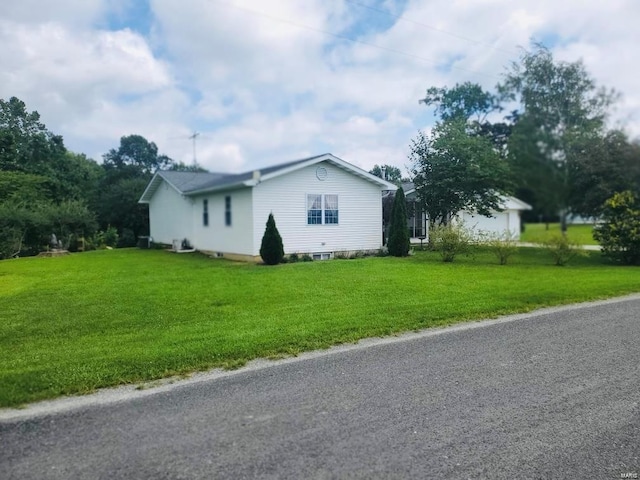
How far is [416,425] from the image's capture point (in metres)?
3.16

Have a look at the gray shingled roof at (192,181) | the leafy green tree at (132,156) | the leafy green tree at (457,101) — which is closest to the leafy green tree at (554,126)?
the leafy green tree at (457,101)

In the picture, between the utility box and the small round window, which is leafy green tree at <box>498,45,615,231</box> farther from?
the utility box

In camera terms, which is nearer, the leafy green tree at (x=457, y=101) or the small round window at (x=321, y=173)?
the leafy green tree at (x=457, y=101)

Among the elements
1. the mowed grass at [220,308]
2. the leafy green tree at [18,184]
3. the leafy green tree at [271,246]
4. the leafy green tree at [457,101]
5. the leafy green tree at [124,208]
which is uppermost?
the leafy green tree at [457,101]

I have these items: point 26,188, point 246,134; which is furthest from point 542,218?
point 246,134

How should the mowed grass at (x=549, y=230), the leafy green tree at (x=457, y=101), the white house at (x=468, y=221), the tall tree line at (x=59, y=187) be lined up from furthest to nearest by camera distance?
1. the white house at (x=468, y=221)
2. the leafy green tree at (x=457, y=101)
3. the tall tree line at (x=59, y=187)
4. the mowed grass at (x=549, y=230)

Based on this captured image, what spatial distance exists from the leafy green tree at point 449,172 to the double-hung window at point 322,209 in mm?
3787

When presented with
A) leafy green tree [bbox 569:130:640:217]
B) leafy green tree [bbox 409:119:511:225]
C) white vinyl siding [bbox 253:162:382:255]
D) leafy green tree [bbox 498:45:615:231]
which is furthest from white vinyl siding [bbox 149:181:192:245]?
leafy green tree [bbox 569:130:640:217]

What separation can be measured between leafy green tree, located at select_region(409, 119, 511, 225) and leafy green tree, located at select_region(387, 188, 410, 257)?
4.21ft

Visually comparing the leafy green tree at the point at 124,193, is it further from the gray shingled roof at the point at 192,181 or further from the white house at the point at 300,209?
the white house at the point at 300,209

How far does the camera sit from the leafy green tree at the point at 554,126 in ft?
10.1

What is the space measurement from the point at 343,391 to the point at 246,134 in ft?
45.1

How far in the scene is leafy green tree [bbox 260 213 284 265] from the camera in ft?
43.9

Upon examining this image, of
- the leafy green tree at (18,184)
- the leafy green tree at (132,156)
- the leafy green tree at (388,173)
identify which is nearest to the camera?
the leafy green tree at (18,184)
